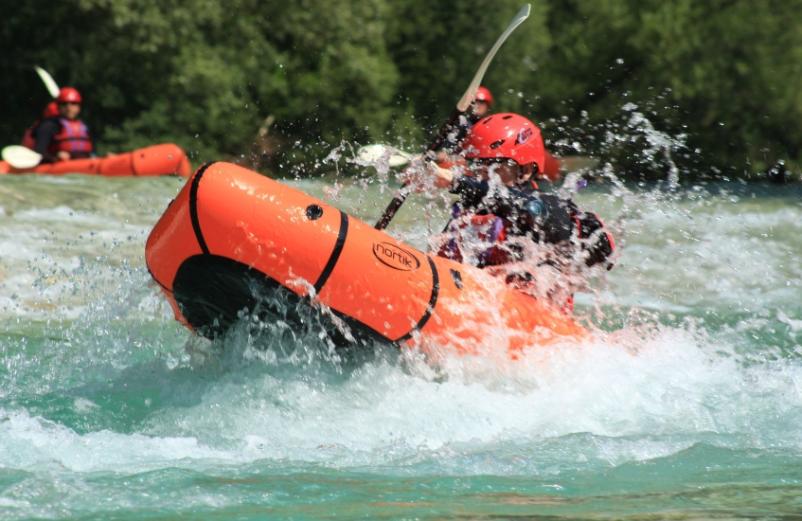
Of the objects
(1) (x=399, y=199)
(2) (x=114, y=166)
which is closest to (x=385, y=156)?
(1) (x=399, y=199)

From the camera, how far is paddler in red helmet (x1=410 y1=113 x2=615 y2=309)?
5172mm

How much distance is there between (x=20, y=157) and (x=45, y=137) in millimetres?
393

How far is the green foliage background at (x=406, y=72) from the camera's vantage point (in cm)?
1410

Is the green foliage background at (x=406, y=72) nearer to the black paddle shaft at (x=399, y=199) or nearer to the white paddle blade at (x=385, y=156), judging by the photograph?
the black paddle shaft at (x=399, y=199)

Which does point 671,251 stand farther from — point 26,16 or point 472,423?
point 26,16

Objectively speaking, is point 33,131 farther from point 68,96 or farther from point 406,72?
point 406,72

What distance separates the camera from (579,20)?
15.6m

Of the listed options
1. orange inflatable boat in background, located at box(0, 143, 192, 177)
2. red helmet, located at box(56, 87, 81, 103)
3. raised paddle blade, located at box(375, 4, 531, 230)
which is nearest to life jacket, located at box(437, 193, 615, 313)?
raised paddle blade, located at box(375, 4, 531, 230)

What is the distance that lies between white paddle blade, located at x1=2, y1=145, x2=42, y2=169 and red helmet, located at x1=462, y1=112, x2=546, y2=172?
7462 millimetres

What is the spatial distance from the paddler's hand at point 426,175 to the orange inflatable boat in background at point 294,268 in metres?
0.44

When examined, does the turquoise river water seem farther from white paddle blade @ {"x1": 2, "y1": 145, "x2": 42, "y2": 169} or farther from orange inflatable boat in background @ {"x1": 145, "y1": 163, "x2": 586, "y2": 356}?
white paddle blade @ {"x1": 2, "y1": 145, "x2": 42, "y2": 169}

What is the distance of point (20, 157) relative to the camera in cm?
1195

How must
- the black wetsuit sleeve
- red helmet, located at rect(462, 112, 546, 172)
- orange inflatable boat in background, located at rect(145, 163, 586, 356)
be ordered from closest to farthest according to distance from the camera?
orange inflatable boat in background, located at rect(145, 163, 586, 356), red helmet, located at rect(462, 112, 546, 172), the black wetsuit sleeve

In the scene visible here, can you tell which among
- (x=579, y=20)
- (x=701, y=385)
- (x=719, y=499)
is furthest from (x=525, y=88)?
(x=719, y=499)
